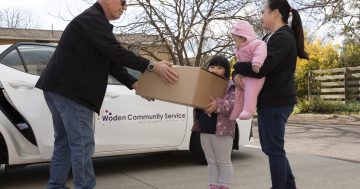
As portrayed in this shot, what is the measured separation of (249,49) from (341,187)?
2.11m

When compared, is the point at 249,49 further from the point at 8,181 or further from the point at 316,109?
the point at 316,109

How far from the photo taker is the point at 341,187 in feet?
15.1

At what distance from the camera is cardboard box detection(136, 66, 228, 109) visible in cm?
362

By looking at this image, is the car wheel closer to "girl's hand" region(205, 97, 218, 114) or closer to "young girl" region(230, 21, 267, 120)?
"girl's hand" region(205, 97, 218, 114)

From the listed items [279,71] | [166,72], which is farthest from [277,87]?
[166,72]

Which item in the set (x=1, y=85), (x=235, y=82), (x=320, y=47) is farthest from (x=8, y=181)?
(x=320, y=47)

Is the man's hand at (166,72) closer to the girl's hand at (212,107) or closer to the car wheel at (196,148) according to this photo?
the girl's hand at (212,107)

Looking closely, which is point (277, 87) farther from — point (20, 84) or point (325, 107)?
point (325, 107)

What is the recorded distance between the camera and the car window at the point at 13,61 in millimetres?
4742

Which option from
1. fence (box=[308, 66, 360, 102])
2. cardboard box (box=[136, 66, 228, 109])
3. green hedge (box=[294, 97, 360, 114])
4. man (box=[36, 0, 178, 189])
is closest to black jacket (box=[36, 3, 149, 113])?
man (box=[36, 0, 178, 189])

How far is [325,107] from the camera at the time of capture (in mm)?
16359

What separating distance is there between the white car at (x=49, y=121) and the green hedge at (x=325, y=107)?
10.8 metres

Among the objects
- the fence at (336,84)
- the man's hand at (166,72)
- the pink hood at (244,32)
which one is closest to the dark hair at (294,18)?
the pink hood at (244,32)

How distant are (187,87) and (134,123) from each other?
1.71m
